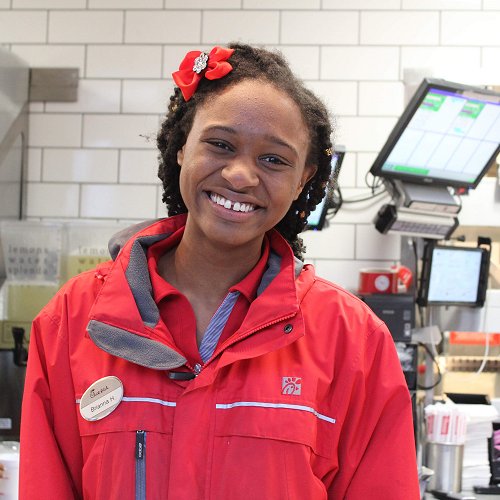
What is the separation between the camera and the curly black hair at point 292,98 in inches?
52.8

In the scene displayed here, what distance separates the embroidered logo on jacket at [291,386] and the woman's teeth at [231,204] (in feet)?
0.89

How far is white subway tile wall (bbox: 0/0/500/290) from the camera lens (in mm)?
3650

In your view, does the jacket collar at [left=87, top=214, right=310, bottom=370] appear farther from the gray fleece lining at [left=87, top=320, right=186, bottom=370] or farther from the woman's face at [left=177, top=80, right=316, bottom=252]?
the woman's face at [left=177, top=80, right=316, bottom=252]

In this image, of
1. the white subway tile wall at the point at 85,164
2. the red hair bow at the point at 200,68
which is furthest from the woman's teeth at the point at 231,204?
the white subway tile wall at the point at 85,164

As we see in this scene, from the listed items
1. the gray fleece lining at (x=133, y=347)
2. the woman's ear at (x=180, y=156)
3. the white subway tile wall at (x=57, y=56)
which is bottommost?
the gray fleece lining at (x=133, y=347)

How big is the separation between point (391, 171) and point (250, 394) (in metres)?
1.91

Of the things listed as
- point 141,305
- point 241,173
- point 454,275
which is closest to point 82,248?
point 454,275

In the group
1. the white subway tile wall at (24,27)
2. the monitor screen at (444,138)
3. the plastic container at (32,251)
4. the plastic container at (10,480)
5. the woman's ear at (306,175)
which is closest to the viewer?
the woman's ear at (306,175)

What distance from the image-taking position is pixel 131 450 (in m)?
1.22

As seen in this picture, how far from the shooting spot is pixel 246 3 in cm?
370

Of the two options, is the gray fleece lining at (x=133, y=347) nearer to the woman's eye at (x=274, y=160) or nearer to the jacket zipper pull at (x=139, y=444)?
the jacket zipper pull at (x=139, y=444)

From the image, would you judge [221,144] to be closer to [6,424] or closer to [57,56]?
[6,424]

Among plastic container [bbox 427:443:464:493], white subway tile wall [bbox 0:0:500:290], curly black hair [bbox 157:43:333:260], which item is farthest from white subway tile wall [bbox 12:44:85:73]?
curly black hair [bbox 157:43:333:260]

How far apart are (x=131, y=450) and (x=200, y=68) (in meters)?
0.63
